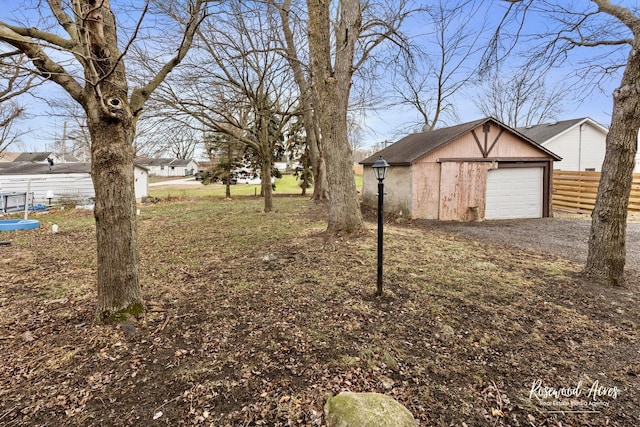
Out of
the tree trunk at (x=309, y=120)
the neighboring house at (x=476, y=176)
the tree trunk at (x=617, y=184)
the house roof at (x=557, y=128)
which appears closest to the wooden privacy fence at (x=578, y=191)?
the neighboring house at (x=476, y=176)

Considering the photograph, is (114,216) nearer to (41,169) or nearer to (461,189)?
(461,189)

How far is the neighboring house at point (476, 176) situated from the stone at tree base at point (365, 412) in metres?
8.67

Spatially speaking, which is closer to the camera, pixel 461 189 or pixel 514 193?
pixel 461 189

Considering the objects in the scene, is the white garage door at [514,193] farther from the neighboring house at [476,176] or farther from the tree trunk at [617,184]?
the tree trunk at [617,184]

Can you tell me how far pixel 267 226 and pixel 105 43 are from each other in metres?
5.97

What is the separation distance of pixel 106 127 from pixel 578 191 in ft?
51.1

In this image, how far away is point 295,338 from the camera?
2914 millimetres

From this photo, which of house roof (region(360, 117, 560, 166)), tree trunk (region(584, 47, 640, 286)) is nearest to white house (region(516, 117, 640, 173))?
house roof (region(360, 117, 560, 166))

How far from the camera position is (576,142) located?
18.1 meters

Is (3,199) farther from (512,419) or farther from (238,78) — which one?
(512,419)

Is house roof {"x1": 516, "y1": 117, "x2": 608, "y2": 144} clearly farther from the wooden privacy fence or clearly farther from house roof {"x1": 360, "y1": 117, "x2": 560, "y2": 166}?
house roof {"x1": 360, "y1": 117, "x2": 560, "y2": 166}

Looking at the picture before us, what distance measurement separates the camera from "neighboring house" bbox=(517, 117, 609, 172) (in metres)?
17.7

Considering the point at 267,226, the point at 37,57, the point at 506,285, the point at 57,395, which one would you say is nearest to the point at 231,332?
the point at 57,395

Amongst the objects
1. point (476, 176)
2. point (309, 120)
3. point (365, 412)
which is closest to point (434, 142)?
point (476, 176)
